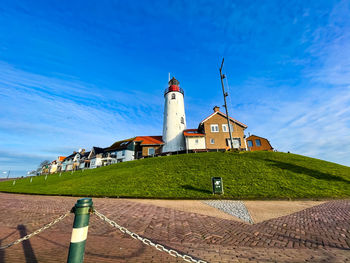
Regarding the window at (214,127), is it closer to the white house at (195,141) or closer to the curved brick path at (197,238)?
the white house at (195,141)

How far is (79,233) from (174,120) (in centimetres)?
3410

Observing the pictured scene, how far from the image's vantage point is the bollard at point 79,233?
2051 mm

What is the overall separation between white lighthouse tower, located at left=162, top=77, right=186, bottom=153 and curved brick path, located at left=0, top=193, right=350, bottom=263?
2700 centimetres

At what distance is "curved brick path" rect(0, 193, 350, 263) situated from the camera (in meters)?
3.80

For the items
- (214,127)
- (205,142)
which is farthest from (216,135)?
(205,142)

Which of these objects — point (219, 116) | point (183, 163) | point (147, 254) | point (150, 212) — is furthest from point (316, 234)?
point (219, 116)

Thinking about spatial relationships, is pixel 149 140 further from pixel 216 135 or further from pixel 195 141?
pixel 216 135

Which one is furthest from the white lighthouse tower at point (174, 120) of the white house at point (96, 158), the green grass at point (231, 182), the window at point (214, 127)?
the white house at point (96, 158)

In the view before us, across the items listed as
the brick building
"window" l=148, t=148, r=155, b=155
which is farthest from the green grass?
the brick building

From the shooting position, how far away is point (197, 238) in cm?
490

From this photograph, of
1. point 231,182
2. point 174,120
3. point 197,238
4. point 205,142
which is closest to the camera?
point 197,238

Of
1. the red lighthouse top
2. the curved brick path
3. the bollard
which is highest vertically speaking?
the red lighthouse top

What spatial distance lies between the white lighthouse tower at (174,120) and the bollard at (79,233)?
31.6 m

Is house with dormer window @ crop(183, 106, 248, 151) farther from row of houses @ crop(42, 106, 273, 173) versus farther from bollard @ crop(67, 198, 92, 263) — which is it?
bollard @ crop(67, 198, 92, 263)
